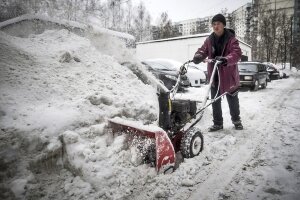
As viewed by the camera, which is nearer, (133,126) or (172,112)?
(133,126)

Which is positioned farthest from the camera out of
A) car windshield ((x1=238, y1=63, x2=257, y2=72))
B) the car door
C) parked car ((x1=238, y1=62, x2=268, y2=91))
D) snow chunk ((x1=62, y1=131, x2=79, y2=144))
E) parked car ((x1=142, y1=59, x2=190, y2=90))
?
car windshield ((x1=238, y1=63, x2=257, y2=72))

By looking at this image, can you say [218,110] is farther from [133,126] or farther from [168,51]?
[168,51]

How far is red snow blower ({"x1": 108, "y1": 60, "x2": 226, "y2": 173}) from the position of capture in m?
2.75

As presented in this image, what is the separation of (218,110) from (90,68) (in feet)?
8.20

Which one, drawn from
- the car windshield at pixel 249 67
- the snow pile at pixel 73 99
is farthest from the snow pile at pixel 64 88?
the car windshield at pixel 249 67

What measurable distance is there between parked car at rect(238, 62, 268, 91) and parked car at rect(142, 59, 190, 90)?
3290 millimetres

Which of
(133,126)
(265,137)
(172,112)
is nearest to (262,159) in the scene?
(265,137)

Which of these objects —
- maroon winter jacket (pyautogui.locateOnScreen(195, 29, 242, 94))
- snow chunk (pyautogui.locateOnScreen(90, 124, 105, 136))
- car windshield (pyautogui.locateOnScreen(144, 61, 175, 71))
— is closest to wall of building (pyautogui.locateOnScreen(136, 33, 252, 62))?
car windshield (pyautogui.locateOnScreen(144, 61, 175, 71))

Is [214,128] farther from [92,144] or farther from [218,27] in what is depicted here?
[92,144]

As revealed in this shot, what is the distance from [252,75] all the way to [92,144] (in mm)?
10184

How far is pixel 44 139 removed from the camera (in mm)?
2838

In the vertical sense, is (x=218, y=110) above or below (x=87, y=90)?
below

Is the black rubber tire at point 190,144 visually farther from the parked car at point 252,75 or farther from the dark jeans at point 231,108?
the parked car at point 252,75

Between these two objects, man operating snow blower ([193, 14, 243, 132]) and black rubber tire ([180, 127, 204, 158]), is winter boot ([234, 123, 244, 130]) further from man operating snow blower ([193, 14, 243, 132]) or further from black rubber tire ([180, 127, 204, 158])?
black rubber tire ([180, 127, 204, 158])
